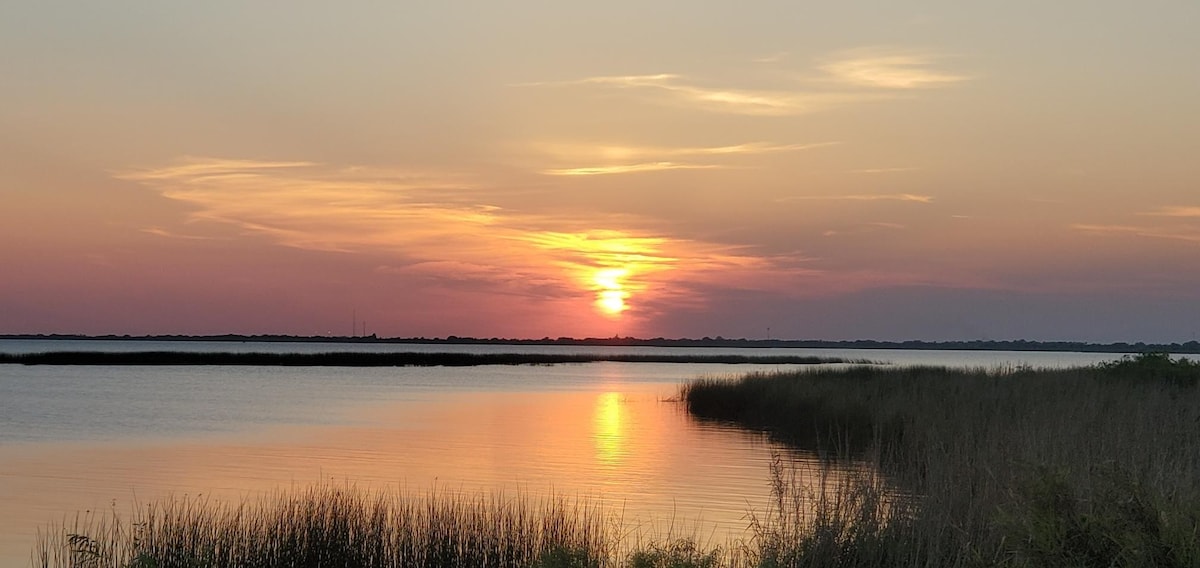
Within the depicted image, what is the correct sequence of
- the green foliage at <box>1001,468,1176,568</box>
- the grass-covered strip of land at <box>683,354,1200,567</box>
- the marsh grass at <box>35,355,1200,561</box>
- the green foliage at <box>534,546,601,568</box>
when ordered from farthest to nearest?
the green foliage at <box>534,546,601,568</box>, the marsh grass at <box>35,355,1200,561</box>, the grass-covered strip of land at <box>683,354,1200,567</box>, the green foliage at <box>1001,468,1176,568</box>

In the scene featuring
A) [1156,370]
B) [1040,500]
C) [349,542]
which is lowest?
[349,542]

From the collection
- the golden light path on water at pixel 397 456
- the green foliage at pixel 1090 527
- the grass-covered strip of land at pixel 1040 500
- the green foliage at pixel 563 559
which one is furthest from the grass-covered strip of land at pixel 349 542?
the green foliage at pixel 1090 527

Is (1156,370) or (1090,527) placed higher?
Result: (1156,370)

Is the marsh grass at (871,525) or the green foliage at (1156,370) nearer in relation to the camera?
the marsh grass at (871,525)

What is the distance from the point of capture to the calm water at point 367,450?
19266mm

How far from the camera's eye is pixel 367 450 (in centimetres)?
2719

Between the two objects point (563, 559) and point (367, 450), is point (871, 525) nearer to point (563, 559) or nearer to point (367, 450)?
point (563, 559)

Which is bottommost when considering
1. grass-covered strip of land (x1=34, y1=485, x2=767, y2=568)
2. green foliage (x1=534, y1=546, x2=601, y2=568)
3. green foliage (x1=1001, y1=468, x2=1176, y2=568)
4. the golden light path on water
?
the golden light path on water

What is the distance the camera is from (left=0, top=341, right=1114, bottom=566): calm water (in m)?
19.3

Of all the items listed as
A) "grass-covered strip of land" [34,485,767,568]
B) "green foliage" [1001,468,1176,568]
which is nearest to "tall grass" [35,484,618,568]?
"grass-covered strip of land" [34,485,767,568]

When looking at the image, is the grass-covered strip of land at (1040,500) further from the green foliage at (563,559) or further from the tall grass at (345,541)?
the tall grass at (345,541)

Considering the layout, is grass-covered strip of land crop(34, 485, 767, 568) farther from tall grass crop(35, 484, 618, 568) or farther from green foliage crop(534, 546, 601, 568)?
green foliage crop(534, 546, 601, 568)

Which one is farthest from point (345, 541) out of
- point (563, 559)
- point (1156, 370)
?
point (1156, 370)

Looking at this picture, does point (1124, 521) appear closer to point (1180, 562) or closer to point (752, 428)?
point (1180, 562)
